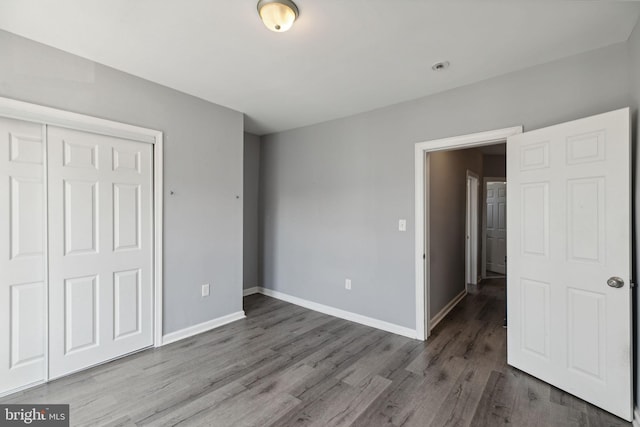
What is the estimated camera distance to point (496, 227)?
6.32m

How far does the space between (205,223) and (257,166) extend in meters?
1.73

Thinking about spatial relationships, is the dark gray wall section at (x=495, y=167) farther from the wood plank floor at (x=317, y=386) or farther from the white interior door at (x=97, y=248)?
the white interior door at (x=97, y=248)

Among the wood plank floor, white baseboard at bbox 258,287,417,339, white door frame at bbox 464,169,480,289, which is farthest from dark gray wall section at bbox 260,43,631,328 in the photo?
white door frame at bbox 464,169,480,289

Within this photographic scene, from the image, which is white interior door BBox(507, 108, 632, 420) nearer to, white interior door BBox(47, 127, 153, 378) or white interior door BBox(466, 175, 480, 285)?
white interior door BBox(466, 175, 480, 285)

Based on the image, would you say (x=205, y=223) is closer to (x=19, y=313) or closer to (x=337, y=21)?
(x=19, y=313)

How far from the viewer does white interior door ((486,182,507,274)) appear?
6215mm

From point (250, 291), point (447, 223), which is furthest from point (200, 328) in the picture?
point (447, 223)

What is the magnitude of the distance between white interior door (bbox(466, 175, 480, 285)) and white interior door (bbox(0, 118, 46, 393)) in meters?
5.67

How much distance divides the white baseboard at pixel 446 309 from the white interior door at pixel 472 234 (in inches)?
28.9

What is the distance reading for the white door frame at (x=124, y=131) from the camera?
6.79ft

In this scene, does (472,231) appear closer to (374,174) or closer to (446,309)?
(446,309)

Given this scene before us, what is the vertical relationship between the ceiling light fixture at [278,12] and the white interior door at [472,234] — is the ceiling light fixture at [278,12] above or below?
above

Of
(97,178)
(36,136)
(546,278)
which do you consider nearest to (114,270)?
(97,178)

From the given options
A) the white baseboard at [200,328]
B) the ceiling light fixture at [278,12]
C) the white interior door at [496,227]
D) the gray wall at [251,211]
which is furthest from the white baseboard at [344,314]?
the white interior door at [496,227]
